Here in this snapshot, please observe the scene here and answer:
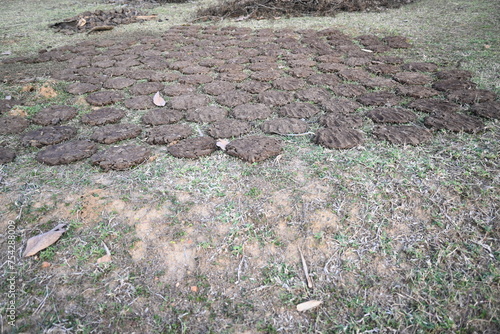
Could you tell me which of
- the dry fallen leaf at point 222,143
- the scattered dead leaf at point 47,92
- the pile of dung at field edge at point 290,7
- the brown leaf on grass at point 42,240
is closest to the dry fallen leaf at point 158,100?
the dry fallen leaf at point 222,143

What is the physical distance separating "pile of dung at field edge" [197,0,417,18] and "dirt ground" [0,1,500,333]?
12.7 feet

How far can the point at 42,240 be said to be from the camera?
165cm

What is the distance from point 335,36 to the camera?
4.91m

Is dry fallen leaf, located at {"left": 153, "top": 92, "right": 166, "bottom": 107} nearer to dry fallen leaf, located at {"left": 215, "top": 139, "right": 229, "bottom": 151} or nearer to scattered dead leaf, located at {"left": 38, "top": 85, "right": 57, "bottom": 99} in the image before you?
dry fallen leaf, located at {"left": 215, "top": 139, "right": 229, "bottom": 151}

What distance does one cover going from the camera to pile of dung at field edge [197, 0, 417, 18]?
659cm

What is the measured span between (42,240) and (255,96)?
2137 mm

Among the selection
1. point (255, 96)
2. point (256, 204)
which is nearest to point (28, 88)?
point (255, 96)

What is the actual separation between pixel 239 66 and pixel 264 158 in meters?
2.01

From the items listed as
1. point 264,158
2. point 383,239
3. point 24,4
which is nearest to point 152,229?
point 264,158

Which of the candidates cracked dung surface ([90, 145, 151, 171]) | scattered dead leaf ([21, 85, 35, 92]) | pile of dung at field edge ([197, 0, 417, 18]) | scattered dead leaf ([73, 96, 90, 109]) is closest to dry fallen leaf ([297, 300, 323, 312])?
cracked dung surface ([90, 145, 151, 171])

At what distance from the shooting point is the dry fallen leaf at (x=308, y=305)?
4.72 ft

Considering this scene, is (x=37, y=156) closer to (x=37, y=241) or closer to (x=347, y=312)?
(x=37, y=241)

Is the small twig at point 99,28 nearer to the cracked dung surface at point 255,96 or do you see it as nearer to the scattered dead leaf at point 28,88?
the cracked dung surface at point 255,96

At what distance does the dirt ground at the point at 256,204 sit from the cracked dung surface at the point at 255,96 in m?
0.02
